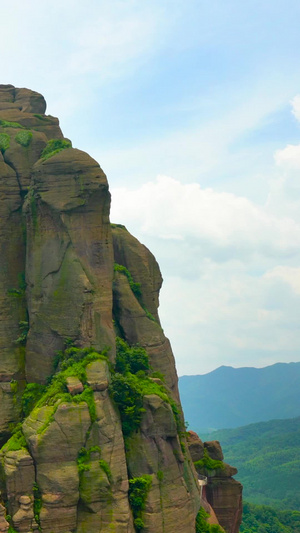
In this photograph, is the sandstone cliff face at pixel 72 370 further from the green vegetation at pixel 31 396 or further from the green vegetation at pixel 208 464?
the green vegetation at pixel 208 464

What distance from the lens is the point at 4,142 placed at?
40.8 metres

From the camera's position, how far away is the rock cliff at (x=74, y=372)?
1198 inches

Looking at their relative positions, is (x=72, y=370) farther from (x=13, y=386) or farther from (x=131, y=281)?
(x=131, y=281)

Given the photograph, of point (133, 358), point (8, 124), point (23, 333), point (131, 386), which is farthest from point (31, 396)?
point (8, 124)

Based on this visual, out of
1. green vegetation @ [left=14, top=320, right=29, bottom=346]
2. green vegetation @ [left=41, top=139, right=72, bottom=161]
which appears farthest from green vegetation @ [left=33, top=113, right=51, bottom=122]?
green vegetation @ [left=14, top=320, right=29, bottom=346]

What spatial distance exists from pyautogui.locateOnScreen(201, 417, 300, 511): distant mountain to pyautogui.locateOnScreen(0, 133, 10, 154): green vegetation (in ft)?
311

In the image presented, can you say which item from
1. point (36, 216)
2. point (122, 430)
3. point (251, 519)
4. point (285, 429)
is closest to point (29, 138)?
point (36, 216)

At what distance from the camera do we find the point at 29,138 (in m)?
41.2

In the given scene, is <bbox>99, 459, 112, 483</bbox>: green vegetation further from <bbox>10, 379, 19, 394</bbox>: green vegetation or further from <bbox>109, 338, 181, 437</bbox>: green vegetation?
<bbox>10, 379, 19, 394</bbox>: green vegetation

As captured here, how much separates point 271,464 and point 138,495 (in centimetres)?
11854

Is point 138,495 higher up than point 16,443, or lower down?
lower down

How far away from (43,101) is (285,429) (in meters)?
160

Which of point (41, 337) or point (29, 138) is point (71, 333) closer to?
point (41, 337)

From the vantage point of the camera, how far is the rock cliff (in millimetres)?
30422
